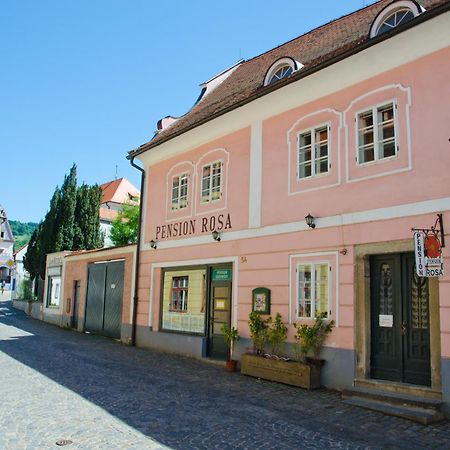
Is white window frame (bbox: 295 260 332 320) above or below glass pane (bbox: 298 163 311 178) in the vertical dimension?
below

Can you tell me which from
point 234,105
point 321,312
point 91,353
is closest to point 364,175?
point 321,312

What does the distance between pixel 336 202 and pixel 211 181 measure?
172 inches

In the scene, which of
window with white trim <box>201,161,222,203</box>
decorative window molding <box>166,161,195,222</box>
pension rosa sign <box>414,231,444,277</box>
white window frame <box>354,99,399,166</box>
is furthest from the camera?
decorative window molding <box>166,161,195,222</box>

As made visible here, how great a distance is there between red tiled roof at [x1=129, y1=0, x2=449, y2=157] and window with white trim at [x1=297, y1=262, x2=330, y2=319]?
3.95 meters

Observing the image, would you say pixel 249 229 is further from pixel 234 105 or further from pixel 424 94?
pixel 424 94

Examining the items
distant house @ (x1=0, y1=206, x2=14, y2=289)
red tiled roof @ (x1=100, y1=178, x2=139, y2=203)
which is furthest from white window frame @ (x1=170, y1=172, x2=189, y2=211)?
distant house @ (x1=0, y1=206, x2=14, y2=289)

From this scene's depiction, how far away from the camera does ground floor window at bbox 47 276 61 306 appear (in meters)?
22.5

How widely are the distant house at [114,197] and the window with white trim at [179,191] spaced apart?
A: 2861cm

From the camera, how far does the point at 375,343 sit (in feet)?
29.0

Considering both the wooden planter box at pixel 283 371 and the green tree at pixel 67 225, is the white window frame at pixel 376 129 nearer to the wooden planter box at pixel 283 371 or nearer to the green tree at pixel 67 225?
the wooden planter box at pixel 283 371

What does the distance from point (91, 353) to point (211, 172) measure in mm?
5834

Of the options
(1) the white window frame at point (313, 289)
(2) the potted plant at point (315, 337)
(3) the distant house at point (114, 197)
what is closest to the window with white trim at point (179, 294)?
(1) the white window frame at point (313, 289)

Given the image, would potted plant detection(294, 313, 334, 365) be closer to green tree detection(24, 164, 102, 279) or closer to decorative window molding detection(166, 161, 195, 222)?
decorative window molding detection(166, 161, 195, 222)

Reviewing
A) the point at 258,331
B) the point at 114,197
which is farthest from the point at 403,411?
the point at 114,197
